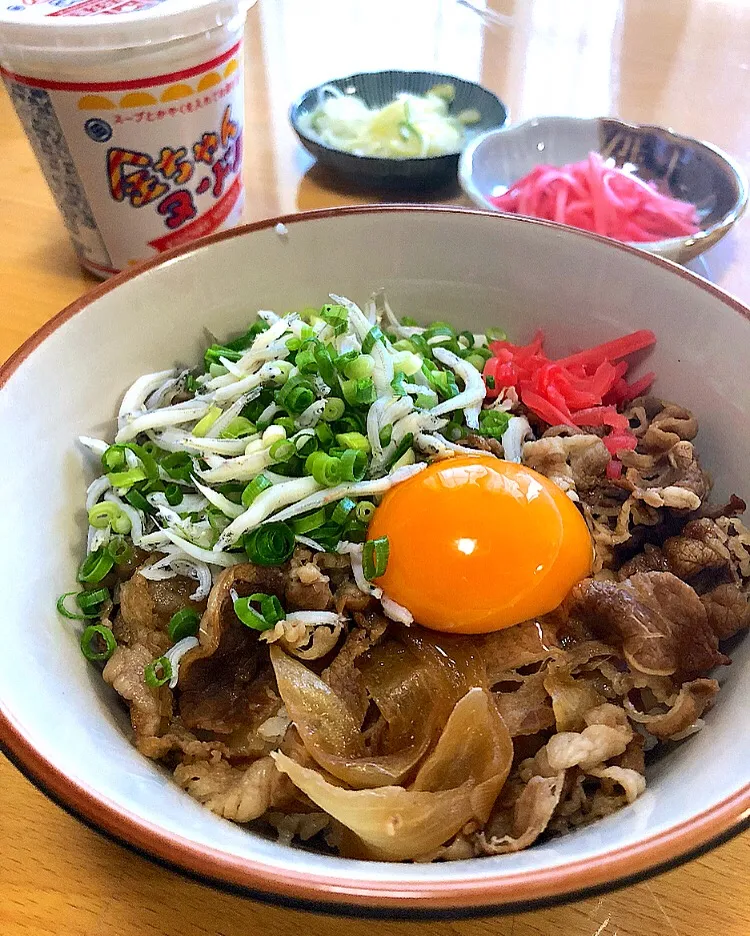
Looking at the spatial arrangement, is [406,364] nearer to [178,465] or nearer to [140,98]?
[178,465]

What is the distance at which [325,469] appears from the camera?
1434 millimetres

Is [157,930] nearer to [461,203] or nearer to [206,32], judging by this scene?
[206,32]

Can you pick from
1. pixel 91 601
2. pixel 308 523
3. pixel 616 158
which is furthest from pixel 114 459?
pixel 616 158

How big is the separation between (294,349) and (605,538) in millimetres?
780

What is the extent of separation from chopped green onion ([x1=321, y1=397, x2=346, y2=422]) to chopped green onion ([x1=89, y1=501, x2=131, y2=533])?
0.44 meters

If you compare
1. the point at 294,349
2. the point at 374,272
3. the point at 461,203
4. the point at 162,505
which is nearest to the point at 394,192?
the point at 461,203

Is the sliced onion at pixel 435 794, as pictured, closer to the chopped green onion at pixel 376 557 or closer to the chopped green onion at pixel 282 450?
the chopped green onion at pixel 376 557

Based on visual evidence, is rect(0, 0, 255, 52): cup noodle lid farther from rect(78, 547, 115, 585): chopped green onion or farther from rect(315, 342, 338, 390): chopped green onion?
rect(78, 547, 115, 585): chopped green onion

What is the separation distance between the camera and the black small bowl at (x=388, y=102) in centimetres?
250

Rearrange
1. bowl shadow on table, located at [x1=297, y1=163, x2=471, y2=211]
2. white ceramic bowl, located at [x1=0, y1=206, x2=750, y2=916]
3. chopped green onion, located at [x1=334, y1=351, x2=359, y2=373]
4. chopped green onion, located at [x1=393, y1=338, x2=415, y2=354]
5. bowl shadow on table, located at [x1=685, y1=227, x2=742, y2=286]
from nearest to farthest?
white ceramic bowl, located at [x1=0, y1=206, x2=750, y2=916]
chopped green onion, located at [x1=334, y1=351, x2=359, y2=373]
chopped green onion, located at [x1=393, y1=338, x2=415, y2=354]
bowl shadow on table, located at [x1=685, y1=227, x2=742, y2=286]
bowl shadow on table, located at [x1=297, y1=163, x2=471, y2=211]

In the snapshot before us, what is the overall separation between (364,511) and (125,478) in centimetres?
48

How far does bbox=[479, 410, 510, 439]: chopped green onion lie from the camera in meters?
1.63

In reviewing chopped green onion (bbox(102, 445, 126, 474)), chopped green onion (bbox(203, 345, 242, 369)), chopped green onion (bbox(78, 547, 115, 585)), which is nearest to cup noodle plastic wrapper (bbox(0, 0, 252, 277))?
chopped green onion (bbox(203, 345, 242, 369))

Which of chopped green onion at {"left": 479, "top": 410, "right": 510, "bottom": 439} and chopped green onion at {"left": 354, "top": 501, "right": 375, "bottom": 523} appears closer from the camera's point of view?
chopped green onion at {"left": 354, "top": 501, "right": 375, "bottom": 523}
